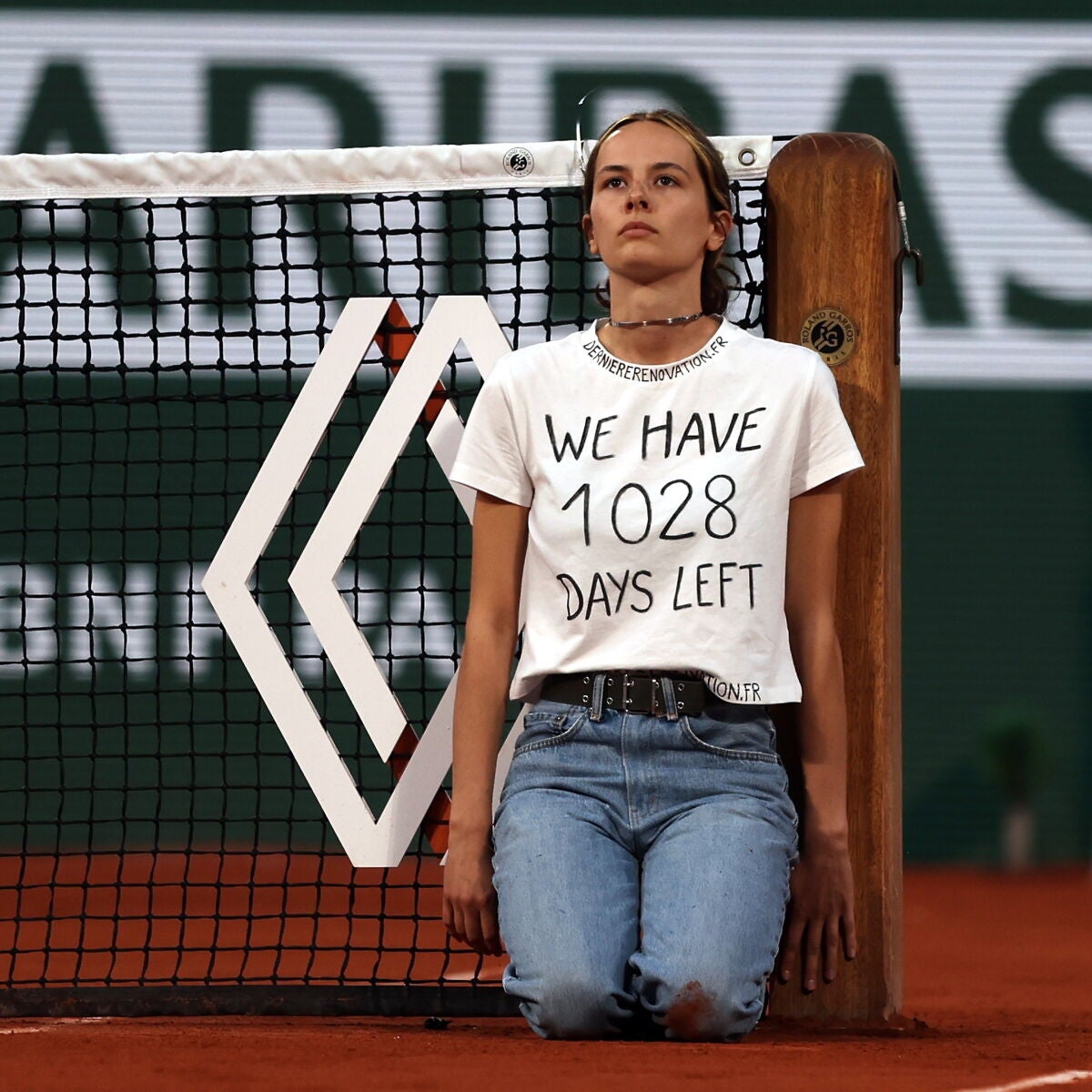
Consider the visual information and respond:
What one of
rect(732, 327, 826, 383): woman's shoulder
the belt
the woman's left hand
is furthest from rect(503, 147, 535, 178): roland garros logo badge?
the woman's left hand

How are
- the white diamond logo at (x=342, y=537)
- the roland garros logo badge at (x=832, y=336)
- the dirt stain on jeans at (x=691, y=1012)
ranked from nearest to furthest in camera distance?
the dirt stain on jeans at (x=691, y=1012) → the roland garros logo badge at (x=832, y=336) → the white diamond logo at (x=342, y=537)

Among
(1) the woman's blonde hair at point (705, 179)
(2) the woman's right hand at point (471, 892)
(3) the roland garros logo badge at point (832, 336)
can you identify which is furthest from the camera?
(3) the roland garros logo badge at point (832, 336)

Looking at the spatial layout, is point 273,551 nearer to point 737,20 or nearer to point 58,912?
point 58,912

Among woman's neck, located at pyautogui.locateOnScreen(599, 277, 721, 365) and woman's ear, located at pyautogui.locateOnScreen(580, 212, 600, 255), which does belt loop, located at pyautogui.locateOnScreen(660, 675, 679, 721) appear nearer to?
woman's neck, located at pyautogui.locateOnScreen(599, 277, 721, 365)

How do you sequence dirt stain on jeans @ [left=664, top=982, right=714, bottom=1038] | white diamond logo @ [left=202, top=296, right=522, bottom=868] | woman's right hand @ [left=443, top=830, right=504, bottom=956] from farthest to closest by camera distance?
1. white diamond logo @ [left=202, top=296, right=522, bottom=868]
2. woman's right hand @ [left=443, top=830, right=504, bottom=956]
3. dirt stain on jeans @ [left=664, top=982, right=714, bottom=1038]

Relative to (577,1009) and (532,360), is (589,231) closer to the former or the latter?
(532,360)

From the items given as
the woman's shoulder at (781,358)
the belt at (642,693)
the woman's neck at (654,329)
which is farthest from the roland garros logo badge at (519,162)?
the belt at (642,693)

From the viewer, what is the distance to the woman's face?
3.19m

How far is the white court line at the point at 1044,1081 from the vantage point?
2.52 meters

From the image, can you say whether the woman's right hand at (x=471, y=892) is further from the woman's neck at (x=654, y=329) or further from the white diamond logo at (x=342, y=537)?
the woman's neck at (x=654, y=329)

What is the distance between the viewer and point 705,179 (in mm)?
3270

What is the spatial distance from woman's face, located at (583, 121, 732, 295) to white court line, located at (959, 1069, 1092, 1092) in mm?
1500

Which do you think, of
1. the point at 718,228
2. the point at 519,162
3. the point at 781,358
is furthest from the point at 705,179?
the point at 519,162

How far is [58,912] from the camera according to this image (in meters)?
8.93
